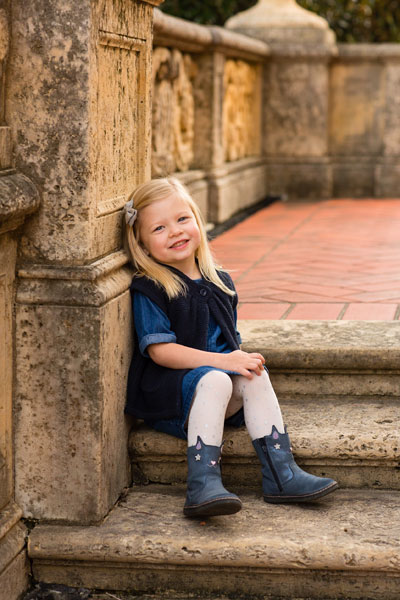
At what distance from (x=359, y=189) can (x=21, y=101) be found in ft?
22.0

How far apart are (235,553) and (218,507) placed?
0.39ft

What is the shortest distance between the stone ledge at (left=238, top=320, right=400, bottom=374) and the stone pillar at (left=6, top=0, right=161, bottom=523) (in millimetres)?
599

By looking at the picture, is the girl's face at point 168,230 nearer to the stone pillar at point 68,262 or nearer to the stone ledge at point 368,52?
the stone pillar at point 68,262

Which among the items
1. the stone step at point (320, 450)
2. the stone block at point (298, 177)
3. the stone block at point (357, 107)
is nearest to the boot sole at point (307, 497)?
the stone step at point (320, 450)

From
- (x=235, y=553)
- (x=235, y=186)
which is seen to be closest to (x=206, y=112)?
(x=235, y=186)

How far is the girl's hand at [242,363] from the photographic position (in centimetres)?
267

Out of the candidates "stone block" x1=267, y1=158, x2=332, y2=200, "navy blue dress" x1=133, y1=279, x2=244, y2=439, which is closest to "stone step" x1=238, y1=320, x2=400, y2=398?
"navy blue dress" x1=133, y1=279, x2=244, y2=439

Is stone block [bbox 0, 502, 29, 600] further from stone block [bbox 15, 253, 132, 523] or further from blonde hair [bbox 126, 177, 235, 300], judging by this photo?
blonde hair [bbox 126, 177, 235, 300]

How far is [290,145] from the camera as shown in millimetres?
8602

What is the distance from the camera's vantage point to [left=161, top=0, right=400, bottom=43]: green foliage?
13172 mm

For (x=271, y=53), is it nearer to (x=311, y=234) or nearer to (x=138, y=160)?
(x=311, y=234)

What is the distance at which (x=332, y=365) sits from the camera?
9.84 ft

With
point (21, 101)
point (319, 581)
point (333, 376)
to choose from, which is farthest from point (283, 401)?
point (21, 101)

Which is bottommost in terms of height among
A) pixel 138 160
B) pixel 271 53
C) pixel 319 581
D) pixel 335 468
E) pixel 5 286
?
pixel 319 581
